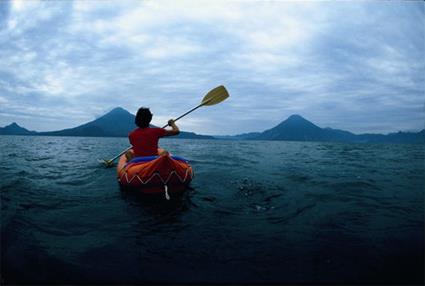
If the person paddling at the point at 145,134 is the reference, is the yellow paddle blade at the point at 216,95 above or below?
above

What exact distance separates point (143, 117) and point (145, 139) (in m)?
0.71

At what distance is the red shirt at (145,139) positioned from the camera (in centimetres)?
749

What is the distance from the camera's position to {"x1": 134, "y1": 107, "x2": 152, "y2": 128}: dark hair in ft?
24.0

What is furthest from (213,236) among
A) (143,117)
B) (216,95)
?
(216,95)

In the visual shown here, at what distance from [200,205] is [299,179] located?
5.52m

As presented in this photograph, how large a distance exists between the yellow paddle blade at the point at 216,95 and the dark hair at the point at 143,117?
13.2ft

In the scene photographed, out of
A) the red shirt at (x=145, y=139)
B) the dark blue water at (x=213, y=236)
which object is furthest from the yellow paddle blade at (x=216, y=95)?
the dark blue water at (x=213, y=236)

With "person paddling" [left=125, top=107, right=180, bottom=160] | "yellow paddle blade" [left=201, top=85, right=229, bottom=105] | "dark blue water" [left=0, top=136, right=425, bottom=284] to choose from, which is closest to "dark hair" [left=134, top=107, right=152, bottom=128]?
"person paddling" [left=125, top=107, right=180, bottom=160]

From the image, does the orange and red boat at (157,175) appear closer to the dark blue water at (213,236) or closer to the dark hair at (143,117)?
the dark blue water at (213,236)

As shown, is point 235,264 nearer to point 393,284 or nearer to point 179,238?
point 179,238

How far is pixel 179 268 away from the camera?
3535 mm

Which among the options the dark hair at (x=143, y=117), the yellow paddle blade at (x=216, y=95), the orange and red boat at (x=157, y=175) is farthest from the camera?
the yellow paddle blade at (x=216, y=95)

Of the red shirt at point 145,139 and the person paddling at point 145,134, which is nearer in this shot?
the person paddling at point 145,134

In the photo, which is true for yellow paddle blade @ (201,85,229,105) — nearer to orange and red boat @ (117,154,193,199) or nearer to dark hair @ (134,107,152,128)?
dark hair @ (134,107,152,128)
